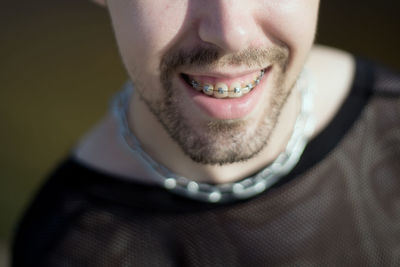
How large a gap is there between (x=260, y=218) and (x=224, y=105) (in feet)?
1.05

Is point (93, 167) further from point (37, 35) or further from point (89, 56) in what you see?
point (37, 35)

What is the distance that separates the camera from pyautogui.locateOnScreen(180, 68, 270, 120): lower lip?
114 centimetres

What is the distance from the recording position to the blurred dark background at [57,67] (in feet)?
10.3

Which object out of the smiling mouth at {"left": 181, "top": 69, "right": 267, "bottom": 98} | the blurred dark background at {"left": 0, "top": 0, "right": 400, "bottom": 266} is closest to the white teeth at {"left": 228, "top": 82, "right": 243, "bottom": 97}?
the smiling mouth at {"left": 181, "top": 69, "right": 267, "bottom": 98}

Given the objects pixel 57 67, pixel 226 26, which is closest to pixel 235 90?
Answer: pixel 226 26

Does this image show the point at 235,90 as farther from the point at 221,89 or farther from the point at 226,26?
the point at 226,26

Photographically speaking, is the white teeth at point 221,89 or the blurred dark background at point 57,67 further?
the blurred dark background at point 57,67

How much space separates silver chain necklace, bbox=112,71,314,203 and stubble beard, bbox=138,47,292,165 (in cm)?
14

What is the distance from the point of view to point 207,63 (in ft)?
3.53

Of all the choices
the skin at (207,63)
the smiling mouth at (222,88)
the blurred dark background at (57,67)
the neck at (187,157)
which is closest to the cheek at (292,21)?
the skin at (207,63)

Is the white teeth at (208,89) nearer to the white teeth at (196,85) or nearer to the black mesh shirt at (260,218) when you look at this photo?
the white teeth at (196,85)

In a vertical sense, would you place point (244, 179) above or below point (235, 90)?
below

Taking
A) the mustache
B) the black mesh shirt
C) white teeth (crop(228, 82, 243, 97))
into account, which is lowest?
the black mesh shirt

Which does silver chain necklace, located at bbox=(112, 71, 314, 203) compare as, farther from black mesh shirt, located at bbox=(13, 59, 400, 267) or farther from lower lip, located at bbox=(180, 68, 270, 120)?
lower lip, located at bbox=(180, 68, 270, 120)
